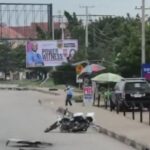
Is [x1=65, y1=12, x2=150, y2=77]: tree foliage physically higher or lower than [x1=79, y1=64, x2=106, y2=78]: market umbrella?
higher

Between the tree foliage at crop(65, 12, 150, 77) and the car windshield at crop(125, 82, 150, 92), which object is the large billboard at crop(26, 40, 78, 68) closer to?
the tree foliage at crop(65, 12, 150, 77)

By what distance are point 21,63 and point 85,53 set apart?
64.5 metres

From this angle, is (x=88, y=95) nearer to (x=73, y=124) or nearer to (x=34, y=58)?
(x=73, y=124)

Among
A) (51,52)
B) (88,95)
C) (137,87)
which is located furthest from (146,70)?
(51,52)

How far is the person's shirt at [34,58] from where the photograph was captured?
306ft

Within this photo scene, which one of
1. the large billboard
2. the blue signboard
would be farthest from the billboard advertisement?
the large billboard

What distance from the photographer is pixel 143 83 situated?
36.8m

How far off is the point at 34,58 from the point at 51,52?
291 cm

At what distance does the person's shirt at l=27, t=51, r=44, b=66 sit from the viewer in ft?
306

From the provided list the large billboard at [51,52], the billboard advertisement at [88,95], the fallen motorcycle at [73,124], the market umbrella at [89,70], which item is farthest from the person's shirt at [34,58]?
the fallen motorcycle at [73,124]

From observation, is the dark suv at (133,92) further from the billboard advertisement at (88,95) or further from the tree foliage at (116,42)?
the tree foliage at (116,42)

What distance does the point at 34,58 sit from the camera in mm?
93812

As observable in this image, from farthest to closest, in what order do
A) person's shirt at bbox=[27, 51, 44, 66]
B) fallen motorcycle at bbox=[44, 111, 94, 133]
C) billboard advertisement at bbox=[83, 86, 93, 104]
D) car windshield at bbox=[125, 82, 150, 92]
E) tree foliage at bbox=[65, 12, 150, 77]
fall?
person's shirt at bbox=[27, 51, 44, 66] → tree foliage at bbox=[65, 12, 150, 77] → billboard advertisement at bbox=[83, 86, 93, 104] → car windshield at bbox=[125, 82, 150, 92] → fallen motorcycle at bbox=[44, 111, 94, 133]

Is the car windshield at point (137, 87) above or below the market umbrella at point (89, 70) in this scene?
below
